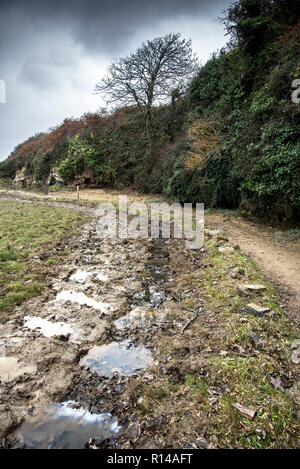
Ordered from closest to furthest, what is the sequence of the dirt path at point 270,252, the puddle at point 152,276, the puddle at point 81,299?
the puddle at point 81,299 < the dirt path at point 270,252 < the puddle at point 152,276

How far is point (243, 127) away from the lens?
1057cm

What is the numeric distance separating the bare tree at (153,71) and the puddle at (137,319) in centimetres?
1959

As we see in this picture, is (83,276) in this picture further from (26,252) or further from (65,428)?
(65,428)

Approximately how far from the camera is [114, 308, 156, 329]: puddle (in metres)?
4.13

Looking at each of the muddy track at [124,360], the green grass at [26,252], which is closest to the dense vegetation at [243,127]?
the muddy track at [124,360]

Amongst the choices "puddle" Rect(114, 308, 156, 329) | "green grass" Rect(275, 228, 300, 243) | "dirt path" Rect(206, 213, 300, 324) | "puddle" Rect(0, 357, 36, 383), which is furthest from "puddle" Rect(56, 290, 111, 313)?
"green grass" Rect(275, 228, 300, 243)

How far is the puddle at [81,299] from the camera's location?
4.65 m

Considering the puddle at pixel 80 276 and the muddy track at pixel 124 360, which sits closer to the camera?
the muddy track at pixel 124 360

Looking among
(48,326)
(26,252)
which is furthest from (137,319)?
(26,252)

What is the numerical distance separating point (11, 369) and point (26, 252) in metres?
4.33

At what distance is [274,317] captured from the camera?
392 cm

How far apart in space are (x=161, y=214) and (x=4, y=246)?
23.7 ft

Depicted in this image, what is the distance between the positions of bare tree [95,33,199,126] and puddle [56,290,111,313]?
18921 mm

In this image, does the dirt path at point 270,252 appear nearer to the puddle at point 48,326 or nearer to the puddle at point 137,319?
the puddle at point 137,319
